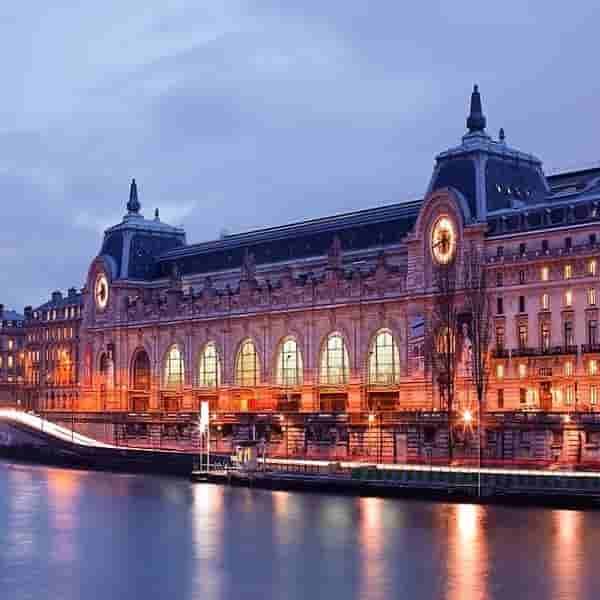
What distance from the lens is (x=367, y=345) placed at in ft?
433

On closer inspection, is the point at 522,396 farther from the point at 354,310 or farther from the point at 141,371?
the point at 141,371

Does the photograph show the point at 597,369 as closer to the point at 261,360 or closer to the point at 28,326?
the point at 261,360

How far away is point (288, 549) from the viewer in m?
A: 62.7

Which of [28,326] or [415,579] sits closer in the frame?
[415,579]

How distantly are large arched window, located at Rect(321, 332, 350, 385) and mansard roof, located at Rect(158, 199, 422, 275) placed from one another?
10470 millimetres

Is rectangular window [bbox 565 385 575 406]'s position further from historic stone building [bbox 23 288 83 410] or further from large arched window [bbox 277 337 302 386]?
historic stone building [bbox 23 288 83 410]

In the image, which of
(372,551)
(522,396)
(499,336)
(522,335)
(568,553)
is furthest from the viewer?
(499,336)

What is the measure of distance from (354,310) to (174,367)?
3224 cm

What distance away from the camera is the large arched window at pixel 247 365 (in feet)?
476

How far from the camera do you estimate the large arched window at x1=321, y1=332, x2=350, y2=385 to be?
134625mm

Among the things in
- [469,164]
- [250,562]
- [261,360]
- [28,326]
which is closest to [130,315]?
[261,360]

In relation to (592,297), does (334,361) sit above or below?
below

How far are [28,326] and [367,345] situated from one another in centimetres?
8236

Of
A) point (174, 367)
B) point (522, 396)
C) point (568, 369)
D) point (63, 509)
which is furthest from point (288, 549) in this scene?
point (174, 367)
